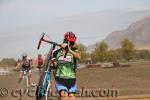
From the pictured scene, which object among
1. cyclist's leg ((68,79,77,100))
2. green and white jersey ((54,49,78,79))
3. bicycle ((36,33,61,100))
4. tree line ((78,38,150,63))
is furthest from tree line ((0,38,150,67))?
cyclist's leg ((68,79,77,100))

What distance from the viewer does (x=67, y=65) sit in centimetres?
909

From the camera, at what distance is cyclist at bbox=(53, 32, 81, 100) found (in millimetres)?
8945

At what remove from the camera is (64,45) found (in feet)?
29.7

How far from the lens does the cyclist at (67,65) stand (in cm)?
895

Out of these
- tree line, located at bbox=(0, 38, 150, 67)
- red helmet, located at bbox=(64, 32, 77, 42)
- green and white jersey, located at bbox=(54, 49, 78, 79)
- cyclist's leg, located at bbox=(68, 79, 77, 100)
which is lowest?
cyclist's leg, located at bbox=(68, 79, 77, 100)

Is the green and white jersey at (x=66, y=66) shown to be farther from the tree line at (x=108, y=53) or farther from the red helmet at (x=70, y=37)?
the tree line at (x=108, y=53)

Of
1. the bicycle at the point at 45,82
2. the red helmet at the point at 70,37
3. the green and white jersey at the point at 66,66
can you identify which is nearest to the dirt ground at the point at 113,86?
the bicycle at the point at 45,82

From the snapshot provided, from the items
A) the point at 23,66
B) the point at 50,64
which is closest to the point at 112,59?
the point at 23,66

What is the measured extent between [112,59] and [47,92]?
155583mm

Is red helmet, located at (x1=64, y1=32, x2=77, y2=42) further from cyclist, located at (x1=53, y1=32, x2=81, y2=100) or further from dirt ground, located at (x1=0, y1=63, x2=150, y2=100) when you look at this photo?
dirt ground, located at (x1=0, y1=63, x2=150, y2=100)

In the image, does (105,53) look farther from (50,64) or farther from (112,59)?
(50,64)

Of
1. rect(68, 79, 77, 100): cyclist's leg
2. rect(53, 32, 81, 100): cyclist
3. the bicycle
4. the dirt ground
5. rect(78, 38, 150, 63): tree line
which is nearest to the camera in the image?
rect(68, 79, 77, 100): cyclist's leg

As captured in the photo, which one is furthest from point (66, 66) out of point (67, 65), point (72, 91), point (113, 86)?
point (113, 86)

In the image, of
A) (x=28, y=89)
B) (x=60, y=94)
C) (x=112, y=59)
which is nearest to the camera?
(x=60, y=94)
